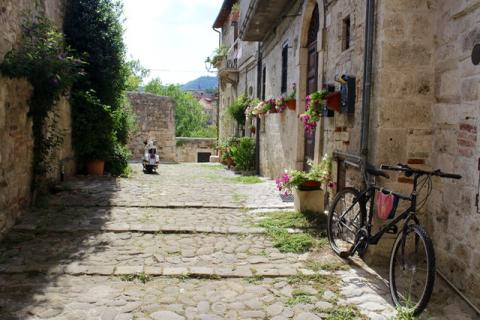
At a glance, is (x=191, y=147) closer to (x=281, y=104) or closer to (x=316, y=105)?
(x=281, y=104)

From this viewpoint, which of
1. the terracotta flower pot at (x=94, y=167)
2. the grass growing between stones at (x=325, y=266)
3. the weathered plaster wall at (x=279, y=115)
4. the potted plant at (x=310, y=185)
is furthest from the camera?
the terracotta flower pot at (x=94, y=167)

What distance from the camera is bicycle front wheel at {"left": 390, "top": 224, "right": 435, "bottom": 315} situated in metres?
3.07

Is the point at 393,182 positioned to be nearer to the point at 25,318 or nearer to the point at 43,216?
the point at 25,318

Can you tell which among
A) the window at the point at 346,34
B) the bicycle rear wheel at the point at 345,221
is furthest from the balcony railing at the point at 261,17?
the bicycle rear wheel at the point at 345,221

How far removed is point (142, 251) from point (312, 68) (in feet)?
15.4

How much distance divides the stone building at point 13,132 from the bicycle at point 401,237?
3866 millimetres

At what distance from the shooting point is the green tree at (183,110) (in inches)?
1710

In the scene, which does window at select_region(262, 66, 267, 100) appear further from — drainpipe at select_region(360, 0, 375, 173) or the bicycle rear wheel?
drainpipe at select_region(360, 0, 375, 173)

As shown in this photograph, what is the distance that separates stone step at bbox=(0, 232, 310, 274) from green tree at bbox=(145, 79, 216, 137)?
3714cm

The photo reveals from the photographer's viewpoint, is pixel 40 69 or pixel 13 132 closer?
pixel 13 132

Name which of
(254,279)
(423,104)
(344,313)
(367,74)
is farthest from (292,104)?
(344,313)

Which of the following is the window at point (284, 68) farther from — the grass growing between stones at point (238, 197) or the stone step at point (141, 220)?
the stone step at point (141, 220)

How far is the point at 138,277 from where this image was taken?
4047 millimetres

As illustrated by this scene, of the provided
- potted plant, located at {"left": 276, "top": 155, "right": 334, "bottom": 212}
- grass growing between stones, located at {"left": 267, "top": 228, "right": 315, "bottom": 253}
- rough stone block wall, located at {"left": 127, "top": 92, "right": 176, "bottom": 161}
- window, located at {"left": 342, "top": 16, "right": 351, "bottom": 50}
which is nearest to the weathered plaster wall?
potted plant, located at {"left": 276, "top": 155, "right": 334, "bottom": 212}
